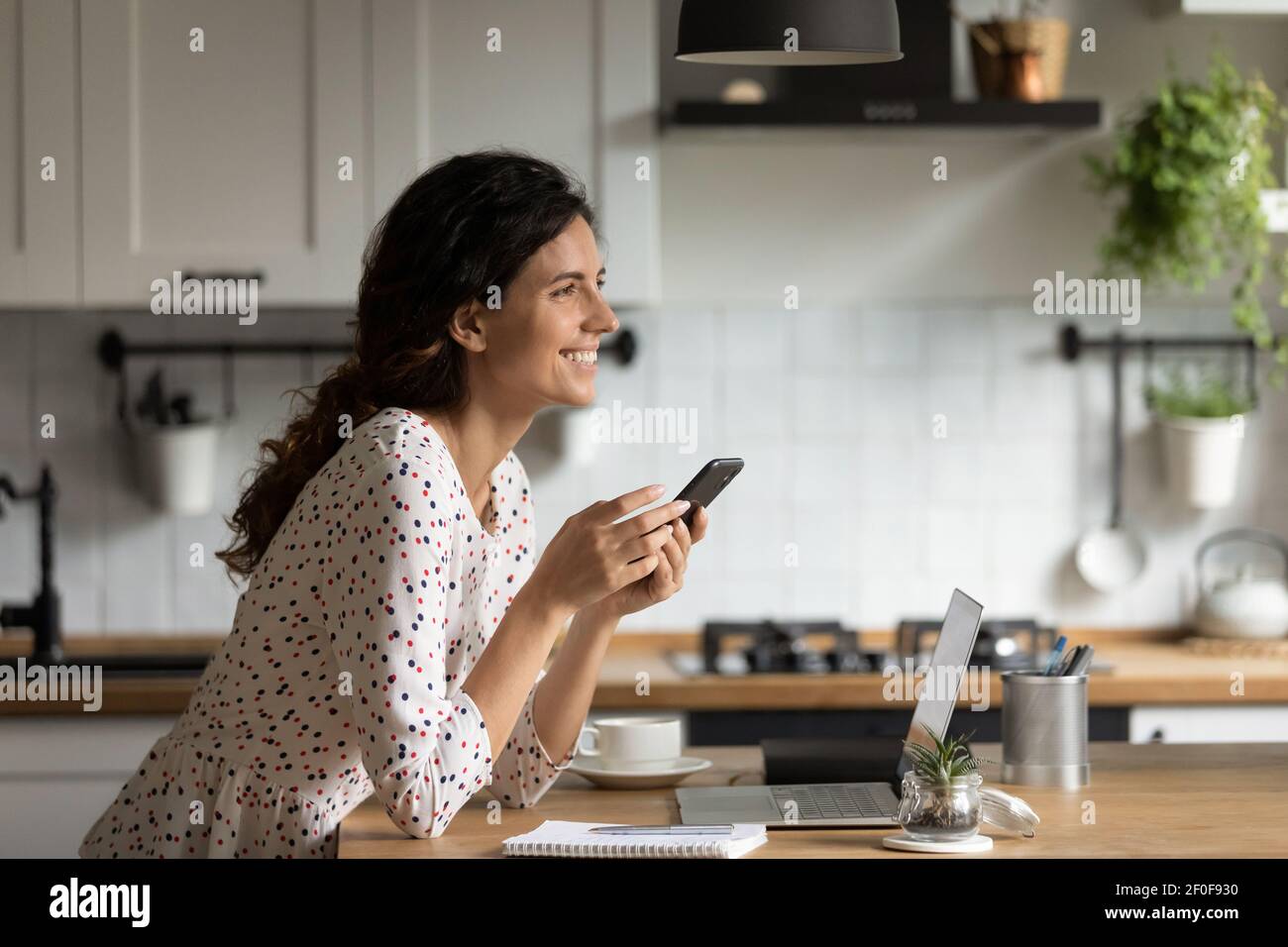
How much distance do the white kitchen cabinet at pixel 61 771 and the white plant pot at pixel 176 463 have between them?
57cm

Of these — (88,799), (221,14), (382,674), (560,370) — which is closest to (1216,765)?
(560,370)

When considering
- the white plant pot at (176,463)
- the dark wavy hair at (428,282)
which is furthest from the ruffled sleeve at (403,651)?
the white plant pot at (176,463)

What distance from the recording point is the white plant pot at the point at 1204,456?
3.13m

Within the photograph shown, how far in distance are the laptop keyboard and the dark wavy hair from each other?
1.81 feet

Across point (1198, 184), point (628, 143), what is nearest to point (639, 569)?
point (628, 143)

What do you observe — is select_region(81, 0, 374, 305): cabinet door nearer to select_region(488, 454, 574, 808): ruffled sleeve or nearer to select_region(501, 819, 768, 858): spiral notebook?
select_region(488, 454, 574, 808): ruffled sleeve

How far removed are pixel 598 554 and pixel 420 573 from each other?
0.19 metres

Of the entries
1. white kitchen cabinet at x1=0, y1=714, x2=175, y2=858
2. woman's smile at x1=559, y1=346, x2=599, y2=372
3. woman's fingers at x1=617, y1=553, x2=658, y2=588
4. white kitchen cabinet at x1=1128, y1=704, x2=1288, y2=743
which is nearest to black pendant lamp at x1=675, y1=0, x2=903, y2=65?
woman's smile at x1=559, y1=346, x2=599, y2=372

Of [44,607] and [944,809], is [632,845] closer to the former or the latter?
[944,809]

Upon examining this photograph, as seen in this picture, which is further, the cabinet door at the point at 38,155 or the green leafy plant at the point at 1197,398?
the green leafy plant at the point at 1197,398

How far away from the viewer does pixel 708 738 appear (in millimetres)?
2684

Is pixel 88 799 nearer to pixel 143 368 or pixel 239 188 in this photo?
pixel 143 368

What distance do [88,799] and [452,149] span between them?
52.2 inches

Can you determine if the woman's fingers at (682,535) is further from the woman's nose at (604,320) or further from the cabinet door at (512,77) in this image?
the cabinet door at (512,77)
